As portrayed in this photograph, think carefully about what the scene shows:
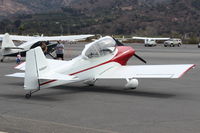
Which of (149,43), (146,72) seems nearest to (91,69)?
(146,72)

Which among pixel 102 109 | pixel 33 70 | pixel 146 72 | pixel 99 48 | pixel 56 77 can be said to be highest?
pixel 99 48

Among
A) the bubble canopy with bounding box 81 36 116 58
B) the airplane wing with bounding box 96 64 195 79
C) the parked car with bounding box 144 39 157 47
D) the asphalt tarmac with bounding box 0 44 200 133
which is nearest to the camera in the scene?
the asphalt tarmac with bounding box 0 44 200 133

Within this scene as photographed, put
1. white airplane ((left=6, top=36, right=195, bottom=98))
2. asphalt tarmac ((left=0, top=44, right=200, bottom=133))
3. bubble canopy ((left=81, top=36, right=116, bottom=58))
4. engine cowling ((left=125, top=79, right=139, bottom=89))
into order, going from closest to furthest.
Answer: asphalt tarmac ((left=0, top=44, right=200, bottom=133))
white airplane ((left=6, top=36, right=195, bottom=98))
engine cowling ((left=125, top=79, right=139, bottom=89))
bubble canopy ((left=81, top=36, right=116, bottom=58))

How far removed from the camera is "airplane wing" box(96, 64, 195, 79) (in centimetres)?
1257

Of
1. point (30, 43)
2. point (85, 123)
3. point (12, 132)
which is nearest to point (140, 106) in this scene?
point (85, 123)

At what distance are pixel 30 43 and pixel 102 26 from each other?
12983cm

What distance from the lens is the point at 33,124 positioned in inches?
328

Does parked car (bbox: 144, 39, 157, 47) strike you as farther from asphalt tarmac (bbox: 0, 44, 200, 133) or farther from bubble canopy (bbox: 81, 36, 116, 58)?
bubble canopy (bbox: 81, 36, 116, 58)

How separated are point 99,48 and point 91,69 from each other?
3.17 ft

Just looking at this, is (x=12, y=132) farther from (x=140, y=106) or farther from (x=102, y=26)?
(x=102, y=26)

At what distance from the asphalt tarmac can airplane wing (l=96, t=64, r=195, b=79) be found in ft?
1.81

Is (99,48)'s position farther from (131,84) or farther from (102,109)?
(102,109)

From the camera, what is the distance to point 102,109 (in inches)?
401

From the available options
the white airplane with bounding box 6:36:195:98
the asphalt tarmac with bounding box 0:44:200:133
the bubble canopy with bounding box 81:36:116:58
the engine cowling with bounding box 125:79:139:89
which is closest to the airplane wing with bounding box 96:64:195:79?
the white airplane with bounding box 6:36:195:98
